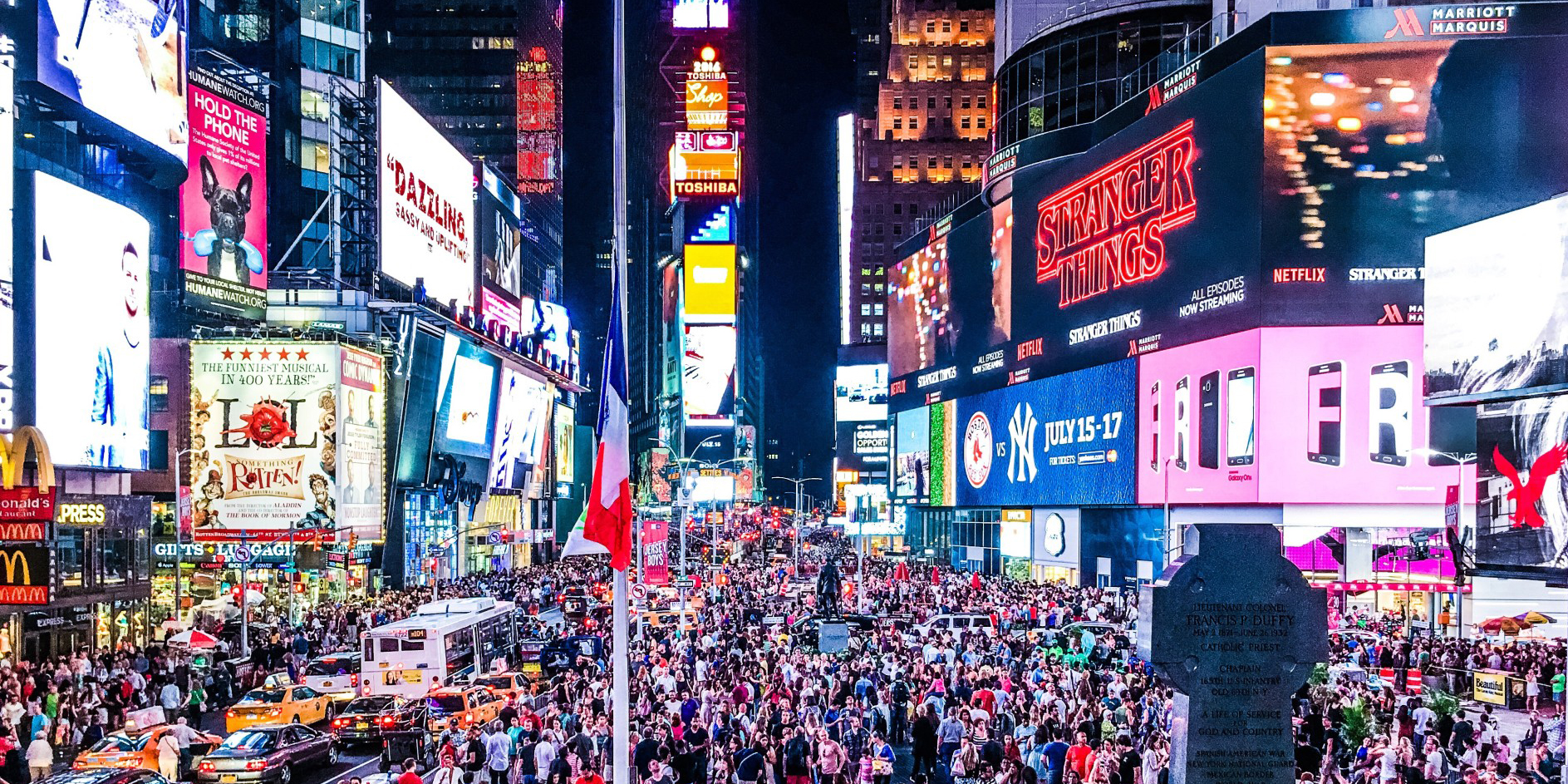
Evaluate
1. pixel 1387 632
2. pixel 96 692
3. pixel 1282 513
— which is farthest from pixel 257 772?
pixel 1282 513

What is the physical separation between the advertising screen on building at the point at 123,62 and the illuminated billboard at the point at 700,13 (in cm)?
13420

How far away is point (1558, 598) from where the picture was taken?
3900 centimetres

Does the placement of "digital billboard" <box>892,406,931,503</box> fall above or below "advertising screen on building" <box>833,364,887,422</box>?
below

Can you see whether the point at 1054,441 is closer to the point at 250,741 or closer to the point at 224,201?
the point at 224,201

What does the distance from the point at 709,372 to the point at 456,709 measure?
439 ft

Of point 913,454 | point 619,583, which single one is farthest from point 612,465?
point 913,454

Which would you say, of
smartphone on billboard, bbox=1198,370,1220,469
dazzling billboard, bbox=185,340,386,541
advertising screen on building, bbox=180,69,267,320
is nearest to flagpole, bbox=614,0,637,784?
smartphone on billboard, bbox=1198,370,1220,469

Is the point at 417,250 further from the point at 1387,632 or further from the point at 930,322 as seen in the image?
the point at 1387,632

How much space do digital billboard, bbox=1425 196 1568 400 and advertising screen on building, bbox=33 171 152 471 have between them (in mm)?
36318

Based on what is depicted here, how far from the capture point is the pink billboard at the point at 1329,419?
141 ft

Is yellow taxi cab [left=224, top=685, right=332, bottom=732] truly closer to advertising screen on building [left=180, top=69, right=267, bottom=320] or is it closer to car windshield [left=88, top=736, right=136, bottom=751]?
car windshield [left=88, top=736, right=136, bottom=751]

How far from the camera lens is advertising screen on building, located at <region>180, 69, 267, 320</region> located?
50562 millimetres

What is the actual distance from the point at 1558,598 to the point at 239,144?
5024 cm

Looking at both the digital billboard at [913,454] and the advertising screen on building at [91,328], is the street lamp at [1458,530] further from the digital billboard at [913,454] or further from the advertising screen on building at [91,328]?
the digital billboard at [913,454]
